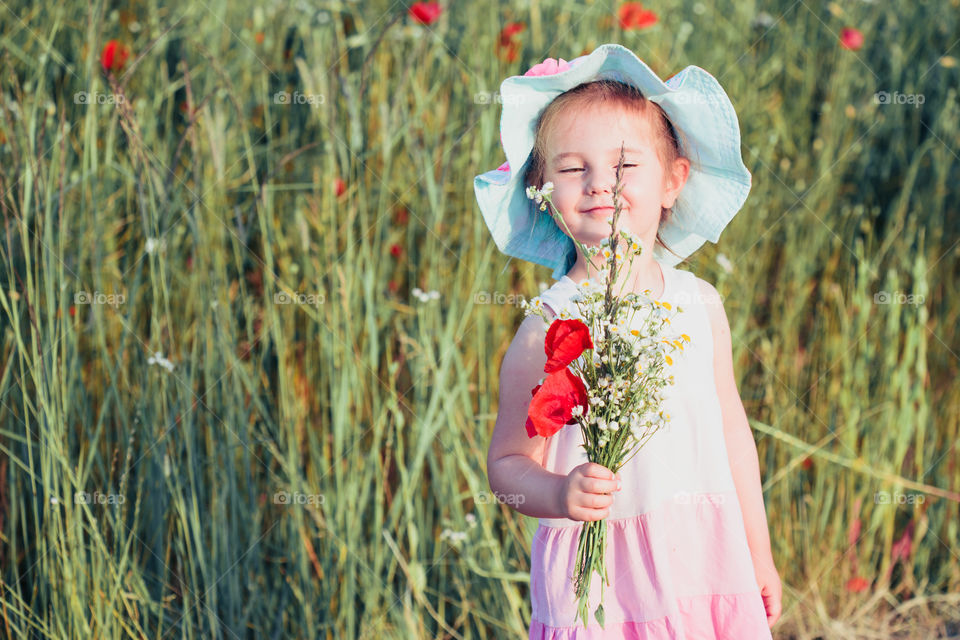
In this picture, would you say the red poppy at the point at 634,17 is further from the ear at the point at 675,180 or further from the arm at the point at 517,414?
the arm at the point at 517,414

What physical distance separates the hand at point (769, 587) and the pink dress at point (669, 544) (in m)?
0.12

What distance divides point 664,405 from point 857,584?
1418mm

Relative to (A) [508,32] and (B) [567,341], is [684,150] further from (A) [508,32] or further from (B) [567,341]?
(A) [508,32]

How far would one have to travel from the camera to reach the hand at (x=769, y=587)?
1.34 metres

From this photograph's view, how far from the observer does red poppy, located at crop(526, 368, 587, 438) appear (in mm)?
1038

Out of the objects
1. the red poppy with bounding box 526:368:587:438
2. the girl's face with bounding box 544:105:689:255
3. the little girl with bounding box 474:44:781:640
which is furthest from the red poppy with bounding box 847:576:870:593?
the red poppy with bounding box 526:368:587:438

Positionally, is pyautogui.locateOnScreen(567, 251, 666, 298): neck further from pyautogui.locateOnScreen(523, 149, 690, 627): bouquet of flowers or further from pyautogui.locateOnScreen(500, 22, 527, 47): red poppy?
pyautogui.locateOnScreen(500, 22, 527, 47): red poppy

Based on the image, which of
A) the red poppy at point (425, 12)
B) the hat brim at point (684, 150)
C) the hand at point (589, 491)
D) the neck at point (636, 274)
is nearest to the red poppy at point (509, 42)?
the red poppy at point (425, 12)

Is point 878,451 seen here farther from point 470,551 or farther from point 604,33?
point 604,33

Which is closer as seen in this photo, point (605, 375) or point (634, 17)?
point (605, 375)

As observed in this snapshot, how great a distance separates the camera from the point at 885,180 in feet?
9.45

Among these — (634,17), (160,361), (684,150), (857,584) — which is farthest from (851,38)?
(160,361)

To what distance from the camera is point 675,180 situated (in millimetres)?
1345

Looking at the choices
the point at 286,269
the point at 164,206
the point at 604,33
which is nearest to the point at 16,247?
the point at 164,206
